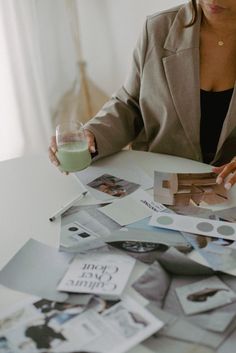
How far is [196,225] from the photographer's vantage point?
984 millimetres

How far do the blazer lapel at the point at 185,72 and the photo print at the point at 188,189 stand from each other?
0.25 metres

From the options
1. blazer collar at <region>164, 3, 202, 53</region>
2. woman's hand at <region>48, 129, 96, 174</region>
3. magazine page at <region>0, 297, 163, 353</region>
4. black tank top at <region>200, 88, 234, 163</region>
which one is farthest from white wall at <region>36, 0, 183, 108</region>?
magazine page at <region>0, 297, 163, 353</region>

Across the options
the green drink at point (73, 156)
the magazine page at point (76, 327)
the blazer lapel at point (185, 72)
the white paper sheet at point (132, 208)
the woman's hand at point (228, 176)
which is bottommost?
the magazine page at point (76, 327)

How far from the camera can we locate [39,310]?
2.57ft

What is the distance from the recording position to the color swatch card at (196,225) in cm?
96

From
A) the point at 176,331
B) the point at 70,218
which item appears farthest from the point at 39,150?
the point at 176,331

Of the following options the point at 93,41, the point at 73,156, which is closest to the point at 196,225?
the point at 73,156

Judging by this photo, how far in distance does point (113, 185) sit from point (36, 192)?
0.70ft

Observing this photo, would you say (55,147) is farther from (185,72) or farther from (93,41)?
(93,41)

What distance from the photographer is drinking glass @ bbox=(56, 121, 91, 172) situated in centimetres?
120

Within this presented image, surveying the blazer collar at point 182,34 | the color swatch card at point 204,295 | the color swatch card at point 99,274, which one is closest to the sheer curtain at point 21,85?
the blazer collar at point 182,34

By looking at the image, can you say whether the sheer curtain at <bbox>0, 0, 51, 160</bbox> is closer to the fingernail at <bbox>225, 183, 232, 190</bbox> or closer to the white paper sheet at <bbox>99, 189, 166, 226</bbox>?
the white paper sheet at <bbox>99, 189, 166, 226</bbox>

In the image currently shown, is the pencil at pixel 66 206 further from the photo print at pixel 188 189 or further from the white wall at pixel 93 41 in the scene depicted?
the white wall at pixel 93 41

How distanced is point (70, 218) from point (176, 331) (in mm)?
423
